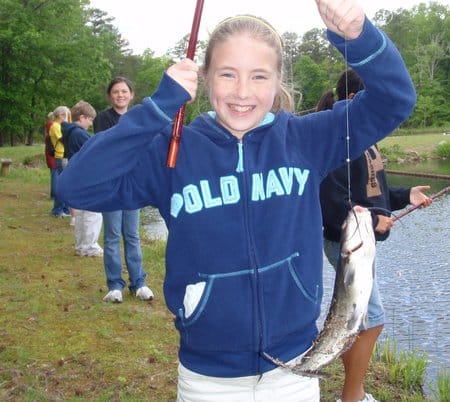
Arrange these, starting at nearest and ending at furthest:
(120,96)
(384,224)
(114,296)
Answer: (384,224) → (120,96) → (114,296)

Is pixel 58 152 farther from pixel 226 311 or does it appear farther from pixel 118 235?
pixel 226 311

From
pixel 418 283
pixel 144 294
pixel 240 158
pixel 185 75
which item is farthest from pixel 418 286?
pixel 185 75

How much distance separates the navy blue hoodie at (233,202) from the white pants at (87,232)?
18.5 feet

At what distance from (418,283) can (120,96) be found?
5.74 metres

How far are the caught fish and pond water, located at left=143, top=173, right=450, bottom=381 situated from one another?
3519 mm

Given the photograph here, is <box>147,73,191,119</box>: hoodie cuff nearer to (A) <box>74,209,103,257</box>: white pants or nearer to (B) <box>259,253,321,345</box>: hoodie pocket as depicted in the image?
(B) <box>259,253,321,345</box>: hoodie pocket

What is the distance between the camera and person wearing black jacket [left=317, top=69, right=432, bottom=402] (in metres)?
3.68

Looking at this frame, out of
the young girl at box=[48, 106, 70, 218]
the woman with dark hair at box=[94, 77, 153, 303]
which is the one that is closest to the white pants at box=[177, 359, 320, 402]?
the woman with dark hair at box=[94, 77, 153, 303]

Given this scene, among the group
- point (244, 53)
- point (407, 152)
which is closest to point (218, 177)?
point (244, 53)

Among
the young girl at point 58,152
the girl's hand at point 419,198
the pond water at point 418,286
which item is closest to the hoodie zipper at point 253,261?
the girl's hand at point 419,198

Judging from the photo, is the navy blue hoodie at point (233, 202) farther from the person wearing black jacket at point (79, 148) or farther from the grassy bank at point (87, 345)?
the person wearing black jacket at point (79, 148)

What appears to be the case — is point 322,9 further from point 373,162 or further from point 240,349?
point 373,162

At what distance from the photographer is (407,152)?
30422 millimetres

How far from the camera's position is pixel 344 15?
2051mm
